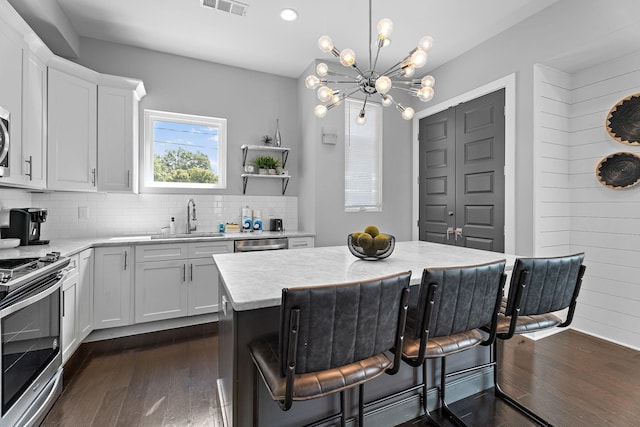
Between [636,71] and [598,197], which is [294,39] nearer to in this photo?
[636,71]

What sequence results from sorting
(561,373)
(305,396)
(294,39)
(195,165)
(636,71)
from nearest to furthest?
(305,396) < (561,373) < (636,71) < (294,39) < (195,165)

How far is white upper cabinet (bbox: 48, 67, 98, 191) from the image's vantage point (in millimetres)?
2779

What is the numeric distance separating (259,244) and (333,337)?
2.55 m

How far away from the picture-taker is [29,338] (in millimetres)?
1773

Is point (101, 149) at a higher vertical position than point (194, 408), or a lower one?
higher

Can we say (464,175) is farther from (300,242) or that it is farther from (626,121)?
(300,242)

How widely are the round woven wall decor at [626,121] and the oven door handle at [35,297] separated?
4.59m

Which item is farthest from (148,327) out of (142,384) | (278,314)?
(278,314)

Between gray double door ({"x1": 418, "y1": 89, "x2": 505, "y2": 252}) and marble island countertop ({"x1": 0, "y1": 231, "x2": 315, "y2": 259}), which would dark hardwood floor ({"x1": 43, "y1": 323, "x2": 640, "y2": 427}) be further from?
gray double door ({"x1": 418, "y1": 89, "x2": 505, "y2": 252})

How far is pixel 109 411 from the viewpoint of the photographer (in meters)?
1.94

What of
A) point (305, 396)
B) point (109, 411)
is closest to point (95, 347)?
point (109, 411)

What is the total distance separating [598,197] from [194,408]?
3917 millimetres

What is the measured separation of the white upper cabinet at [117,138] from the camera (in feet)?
10.4

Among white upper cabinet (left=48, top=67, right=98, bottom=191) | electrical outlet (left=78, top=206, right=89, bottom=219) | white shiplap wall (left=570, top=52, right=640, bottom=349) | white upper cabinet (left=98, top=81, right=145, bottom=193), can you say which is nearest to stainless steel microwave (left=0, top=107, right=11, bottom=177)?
white upper cabinet (left=48, top=67, right=98, bottom=191)
